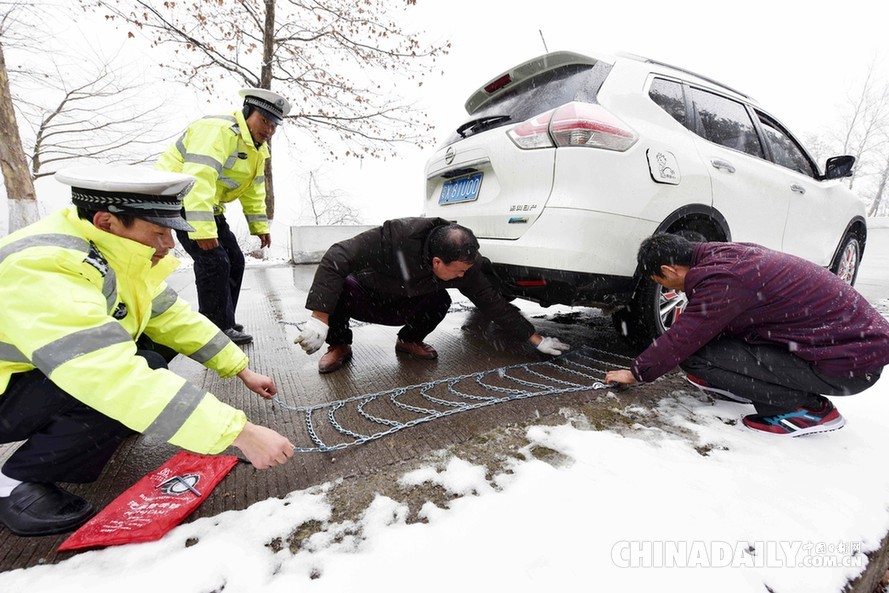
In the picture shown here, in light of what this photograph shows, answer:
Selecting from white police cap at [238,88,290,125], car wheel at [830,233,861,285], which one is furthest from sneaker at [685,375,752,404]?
white police cap at [238,88,290,125]

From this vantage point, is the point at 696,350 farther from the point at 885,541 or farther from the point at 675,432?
the point at 885,541

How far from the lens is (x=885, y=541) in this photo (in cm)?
111

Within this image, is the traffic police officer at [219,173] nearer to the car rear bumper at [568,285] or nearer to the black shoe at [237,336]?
the black shoe at [237,336]

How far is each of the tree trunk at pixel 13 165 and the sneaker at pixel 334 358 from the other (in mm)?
9796

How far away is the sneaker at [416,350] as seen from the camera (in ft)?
8.41

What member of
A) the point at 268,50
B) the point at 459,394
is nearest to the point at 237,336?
the point at 459,394

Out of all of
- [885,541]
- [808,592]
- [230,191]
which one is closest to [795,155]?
[885,541]

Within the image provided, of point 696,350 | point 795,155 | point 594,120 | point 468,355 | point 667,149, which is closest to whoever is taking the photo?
point 696,350

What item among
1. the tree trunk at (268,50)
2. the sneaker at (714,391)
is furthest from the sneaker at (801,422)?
the tree trunk at (268,50)

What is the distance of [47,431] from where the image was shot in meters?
Answer: 1.18

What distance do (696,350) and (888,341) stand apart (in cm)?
66

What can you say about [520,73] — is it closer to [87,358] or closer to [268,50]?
[87,358]

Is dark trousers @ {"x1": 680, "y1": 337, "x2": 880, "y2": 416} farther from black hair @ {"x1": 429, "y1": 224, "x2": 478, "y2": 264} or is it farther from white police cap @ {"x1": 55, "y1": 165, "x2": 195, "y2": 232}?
white police cap @ {"x1": 55, "y1": 165, "x2": 195, "y2": 232}

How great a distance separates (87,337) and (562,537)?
130 centimetres
